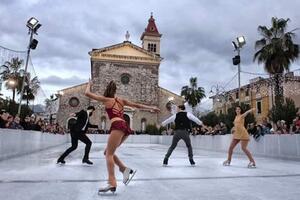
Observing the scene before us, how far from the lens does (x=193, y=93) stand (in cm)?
5781

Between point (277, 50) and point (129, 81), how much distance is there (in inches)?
1205

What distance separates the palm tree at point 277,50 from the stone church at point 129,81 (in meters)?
25.8

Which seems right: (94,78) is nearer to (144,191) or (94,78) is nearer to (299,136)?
(299,136)

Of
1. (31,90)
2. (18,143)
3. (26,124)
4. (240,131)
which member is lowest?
(18,143)

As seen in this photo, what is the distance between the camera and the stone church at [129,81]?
53.3 m

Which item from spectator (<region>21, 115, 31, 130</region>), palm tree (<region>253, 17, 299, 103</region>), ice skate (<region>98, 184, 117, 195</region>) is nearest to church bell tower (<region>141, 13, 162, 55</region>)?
palm tree (<region>253, 17, 299, 103</region>)

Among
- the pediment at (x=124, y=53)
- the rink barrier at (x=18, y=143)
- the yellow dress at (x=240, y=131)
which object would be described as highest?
the pediment at (x=124, y=53)

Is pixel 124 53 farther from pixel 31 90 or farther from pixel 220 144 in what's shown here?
pixel 220 144

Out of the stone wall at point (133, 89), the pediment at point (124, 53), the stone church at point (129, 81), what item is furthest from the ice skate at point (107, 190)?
the pediment at point (124, 53)

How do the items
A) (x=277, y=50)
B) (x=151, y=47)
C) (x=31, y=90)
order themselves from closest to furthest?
(x=277, y=50), (x=31, y=90), (x=151, y=47)

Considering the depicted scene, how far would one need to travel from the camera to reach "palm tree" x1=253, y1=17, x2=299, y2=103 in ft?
90.1

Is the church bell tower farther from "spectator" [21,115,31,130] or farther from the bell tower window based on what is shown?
"spectator" [21,115,31,130]

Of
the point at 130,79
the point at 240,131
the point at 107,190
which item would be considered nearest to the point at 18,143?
the point at 240,131

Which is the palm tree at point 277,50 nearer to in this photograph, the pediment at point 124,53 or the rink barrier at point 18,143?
the rink barrier at point 18,143
